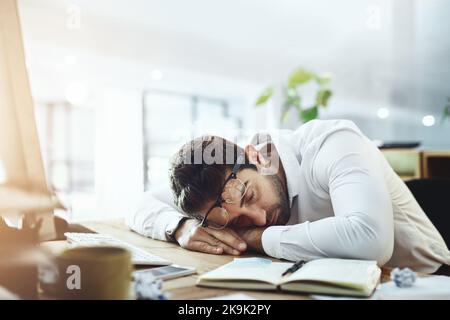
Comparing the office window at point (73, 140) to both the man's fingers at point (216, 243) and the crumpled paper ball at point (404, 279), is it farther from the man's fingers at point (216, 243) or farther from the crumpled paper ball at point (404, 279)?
the crumpled paper ball at point (404, 279)

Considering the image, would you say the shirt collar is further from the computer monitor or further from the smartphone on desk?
the computer monitor

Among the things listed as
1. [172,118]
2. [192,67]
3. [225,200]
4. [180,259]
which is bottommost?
[180,259]

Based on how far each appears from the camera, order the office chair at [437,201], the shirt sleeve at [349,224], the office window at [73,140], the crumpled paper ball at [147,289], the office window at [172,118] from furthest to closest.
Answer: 1. the office window at [172,118]
2. the office window at [73,140]
3. the office chair at [437,201]
4. the shirt sleeve at [349,224]
5. the crumpled paper ball at [147,289]

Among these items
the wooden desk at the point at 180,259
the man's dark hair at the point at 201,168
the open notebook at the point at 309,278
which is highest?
the man's dark hair at the point at 201,168

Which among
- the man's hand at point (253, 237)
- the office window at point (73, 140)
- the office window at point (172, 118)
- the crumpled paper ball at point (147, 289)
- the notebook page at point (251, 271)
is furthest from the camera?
the office window at point (172, 118)

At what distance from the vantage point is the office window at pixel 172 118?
6023mm

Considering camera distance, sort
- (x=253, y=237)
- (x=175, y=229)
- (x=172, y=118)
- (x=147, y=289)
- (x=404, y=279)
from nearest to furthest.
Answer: (x=147, y=289)
(x=404, y=279)
(x=253, y=237)
(x=175, y=229)
(x=172, y=118)

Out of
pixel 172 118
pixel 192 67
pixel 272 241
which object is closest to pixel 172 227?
pixel 272 241

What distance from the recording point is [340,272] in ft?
2.38

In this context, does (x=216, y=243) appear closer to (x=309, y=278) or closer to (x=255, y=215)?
(x=255, y=215)

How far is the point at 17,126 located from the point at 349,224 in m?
0.69

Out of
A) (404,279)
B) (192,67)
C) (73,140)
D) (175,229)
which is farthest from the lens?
(73,140)

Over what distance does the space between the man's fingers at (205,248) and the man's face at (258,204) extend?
0.09 meters

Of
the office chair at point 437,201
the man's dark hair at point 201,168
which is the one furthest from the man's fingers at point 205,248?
the office chair at point 437,201
